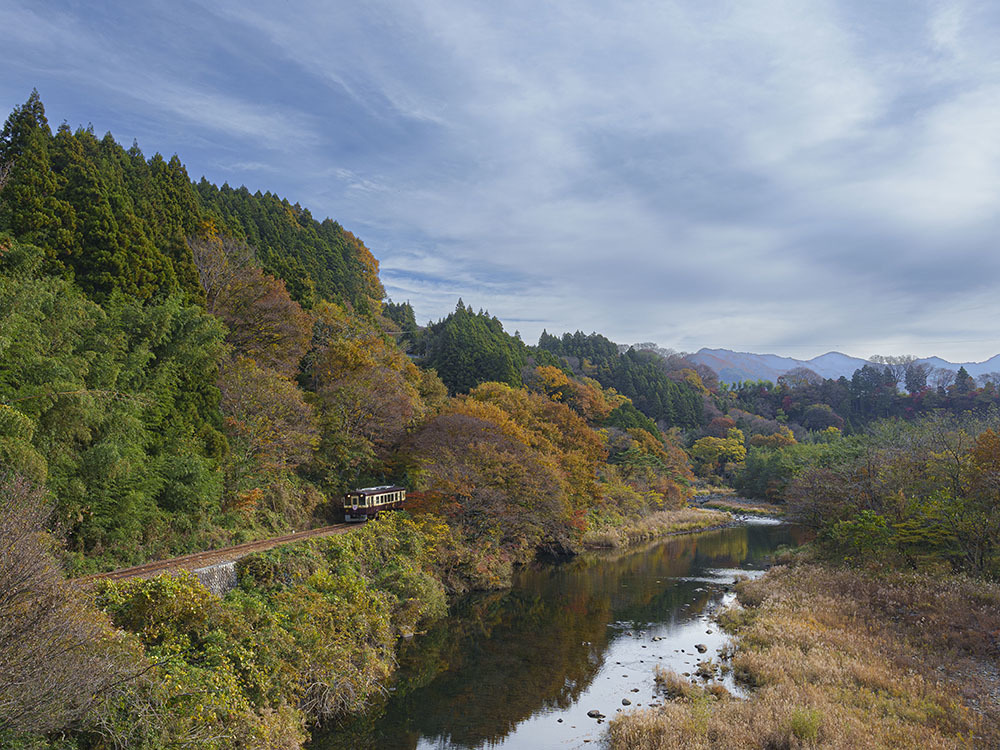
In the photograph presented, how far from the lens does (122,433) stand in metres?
14.8

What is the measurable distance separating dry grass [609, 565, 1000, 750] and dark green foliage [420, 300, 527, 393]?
33.3 m

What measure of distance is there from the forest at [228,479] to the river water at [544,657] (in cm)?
118

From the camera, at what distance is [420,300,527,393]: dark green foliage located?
5231cm

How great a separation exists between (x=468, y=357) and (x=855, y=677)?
140 feet

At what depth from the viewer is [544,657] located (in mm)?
17422

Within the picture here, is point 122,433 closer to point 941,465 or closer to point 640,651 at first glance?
point 640,651

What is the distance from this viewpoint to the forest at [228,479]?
877 centimetres

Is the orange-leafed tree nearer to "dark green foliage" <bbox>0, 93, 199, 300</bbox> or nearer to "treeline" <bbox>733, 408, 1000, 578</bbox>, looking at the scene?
"dark green foliage" <bbox>0, 93, 199, 300</bbox>

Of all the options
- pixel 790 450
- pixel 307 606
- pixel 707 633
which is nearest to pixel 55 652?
pixel 307 606

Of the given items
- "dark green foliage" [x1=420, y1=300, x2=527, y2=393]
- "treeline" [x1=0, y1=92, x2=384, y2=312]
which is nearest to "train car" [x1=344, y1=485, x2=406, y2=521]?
"treeline" [x1=0, y1=92, x2=384, y2=312]

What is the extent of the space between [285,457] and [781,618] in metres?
20.0

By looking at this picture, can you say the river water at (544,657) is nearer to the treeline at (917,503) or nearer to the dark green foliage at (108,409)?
the treeline at (917,503)

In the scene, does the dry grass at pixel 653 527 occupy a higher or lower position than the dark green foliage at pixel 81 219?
lower

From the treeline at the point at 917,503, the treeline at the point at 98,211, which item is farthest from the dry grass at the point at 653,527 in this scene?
the treeline at the point at 98,211
